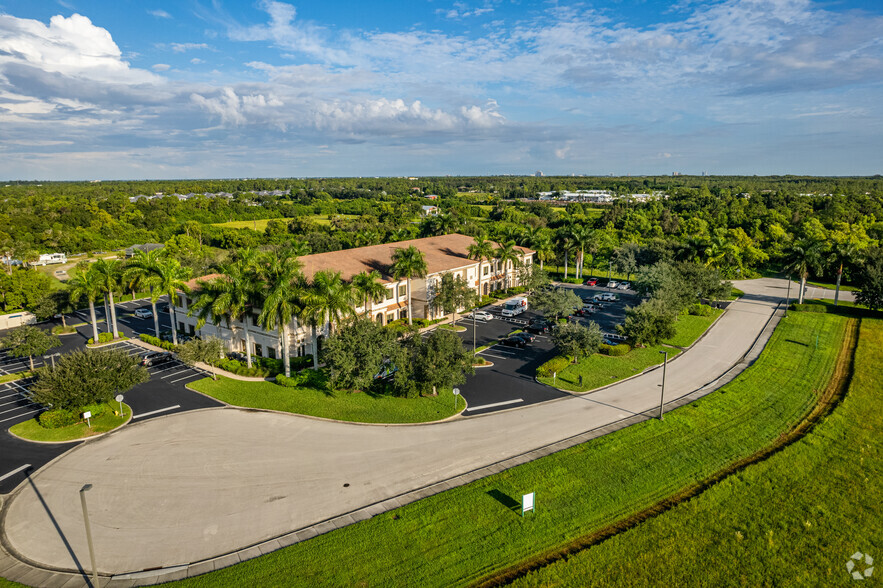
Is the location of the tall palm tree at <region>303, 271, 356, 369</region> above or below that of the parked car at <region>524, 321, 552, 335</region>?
above

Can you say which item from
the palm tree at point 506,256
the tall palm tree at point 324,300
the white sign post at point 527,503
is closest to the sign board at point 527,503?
the white sign post at point 527,503

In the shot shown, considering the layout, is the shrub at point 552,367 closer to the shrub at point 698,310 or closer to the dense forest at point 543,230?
the shrub at point 698,310

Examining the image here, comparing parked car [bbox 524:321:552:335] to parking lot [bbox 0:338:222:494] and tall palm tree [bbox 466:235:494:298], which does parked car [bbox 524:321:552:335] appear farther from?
parking lot [bbox 0:338:222:494]

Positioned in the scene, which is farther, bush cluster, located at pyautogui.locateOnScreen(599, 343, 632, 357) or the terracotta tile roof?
the terracotta tile roof

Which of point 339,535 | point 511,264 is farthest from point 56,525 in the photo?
point 511,264

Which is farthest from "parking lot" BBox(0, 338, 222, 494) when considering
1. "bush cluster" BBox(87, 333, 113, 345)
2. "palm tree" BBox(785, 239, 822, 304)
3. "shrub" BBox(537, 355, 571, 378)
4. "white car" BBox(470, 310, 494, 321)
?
"palm tree" BBox(785, 239, 822, 304)

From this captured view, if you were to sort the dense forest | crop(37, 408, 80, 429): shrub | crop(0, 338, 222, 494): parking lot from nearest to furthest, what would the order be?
crop(0, 338, 222, 494): parking lot, crop(37, 408, 80, 429): shrub, the dense forest

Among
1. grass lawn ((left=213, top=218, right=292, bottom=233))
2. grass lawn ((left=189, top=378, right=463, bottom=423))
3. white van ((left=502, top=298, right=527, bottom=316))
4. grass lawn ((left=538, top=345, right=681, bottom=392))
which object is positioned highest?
grass lawn ((left=213, top=218, right=292, bottom=233))

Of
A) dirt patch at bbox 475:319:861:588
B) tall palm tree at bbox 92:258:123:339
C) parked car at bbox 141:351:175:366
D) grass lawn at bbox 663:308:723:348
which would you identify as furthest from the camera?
grass lawn at bbox 663:308:723:348
